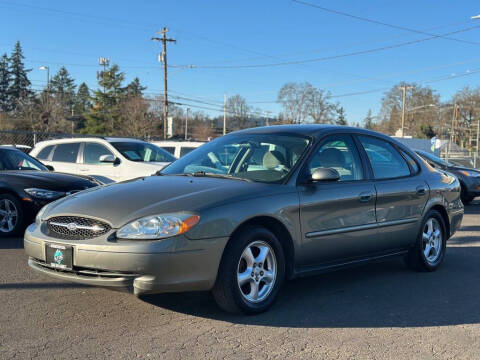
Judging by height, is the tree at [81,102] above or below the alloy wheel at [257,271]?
above

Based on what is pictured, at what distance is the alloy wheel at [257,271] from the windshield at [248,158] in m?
0.67

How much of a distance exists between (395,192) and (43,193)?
496cm

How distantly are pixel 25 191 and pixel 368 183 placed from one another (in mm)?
4969

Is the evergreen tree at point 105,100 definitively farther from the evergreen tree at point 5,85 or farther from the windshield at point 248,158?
the windshield at point 248,158

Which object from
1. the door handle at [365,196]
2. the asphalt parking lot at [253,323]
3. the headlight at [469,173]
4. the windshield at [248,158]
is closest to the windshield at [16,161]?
the asphalt parking lot at [253,323]

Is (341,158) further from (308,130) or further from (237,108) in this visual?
(237,108)

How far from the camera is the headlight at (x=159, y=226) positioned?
12.2ft

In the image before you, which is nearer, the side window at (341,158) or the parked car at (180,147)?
the side window at (341,158)

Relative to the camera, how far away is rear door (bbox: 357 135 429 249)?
5.28m

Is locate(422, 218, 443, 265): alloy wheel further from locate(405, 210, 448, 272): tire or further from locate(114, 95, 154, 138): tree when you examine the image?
locate(114, 95, 154, 138): tree

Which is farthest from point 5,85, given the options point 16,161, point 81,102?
point 16,161

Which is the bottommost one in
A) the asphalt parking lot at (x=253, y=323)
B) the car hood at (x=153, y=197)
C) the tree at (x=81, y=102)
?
the asphalt parking lot at (x=253, y=323)

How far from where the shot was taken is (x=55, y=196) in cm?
750

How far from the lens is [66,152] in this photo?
38.1 ft
